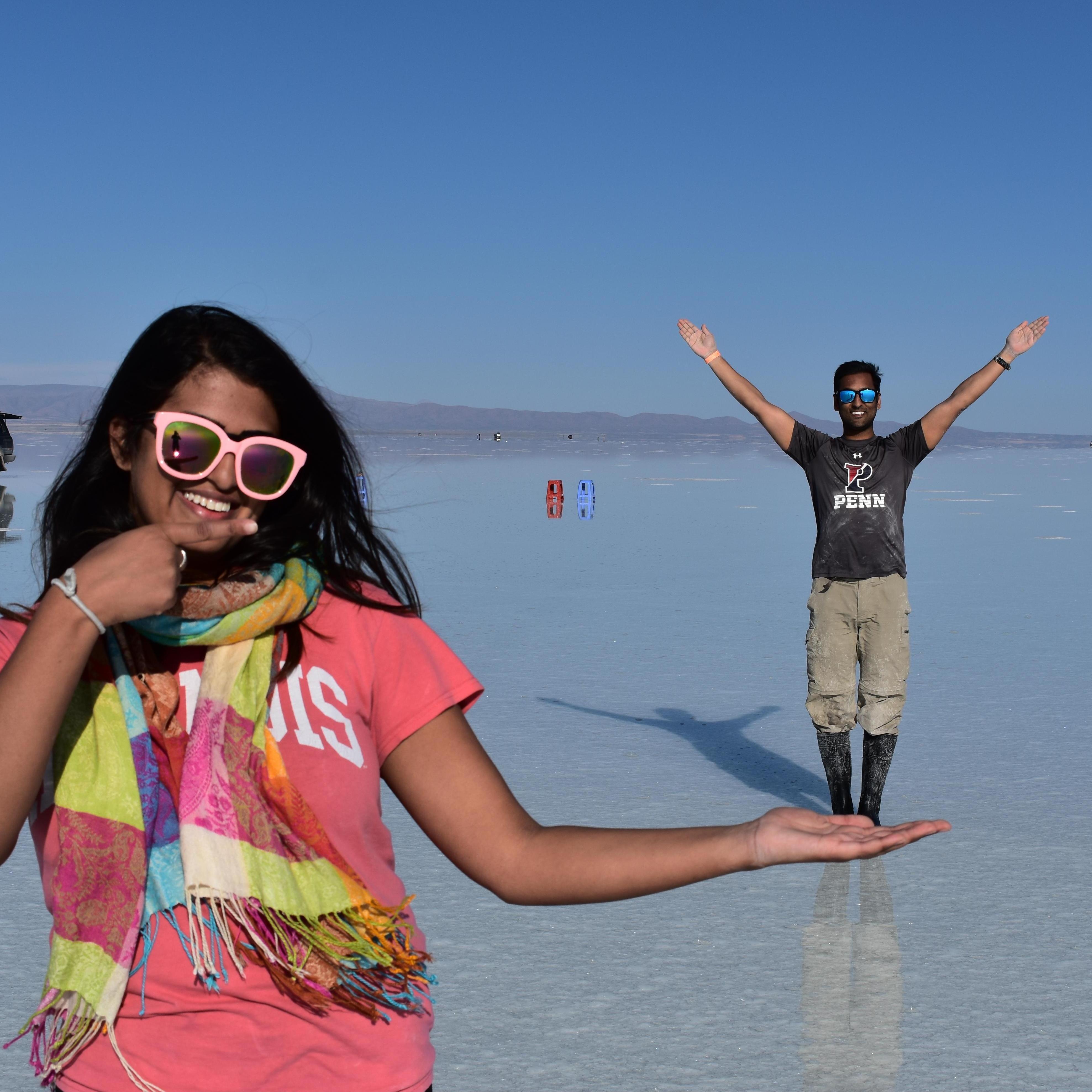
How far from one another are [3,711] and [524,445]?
8742cm

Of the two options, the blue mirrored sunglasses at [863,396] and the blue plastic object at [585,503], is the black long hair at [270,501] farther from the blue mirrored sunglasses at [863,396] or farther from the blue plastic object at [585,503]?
the blue plastic object at [585,503]

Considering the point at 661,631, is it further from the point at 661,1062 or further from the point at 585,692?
the point at 661,1062

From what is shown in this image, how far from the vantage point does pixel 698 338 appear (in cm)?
664

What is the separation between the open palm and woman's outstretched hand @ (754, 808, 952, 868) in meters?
5.24

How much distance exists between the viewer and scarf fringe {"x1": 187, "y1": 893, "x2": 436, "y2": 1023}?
1.61m

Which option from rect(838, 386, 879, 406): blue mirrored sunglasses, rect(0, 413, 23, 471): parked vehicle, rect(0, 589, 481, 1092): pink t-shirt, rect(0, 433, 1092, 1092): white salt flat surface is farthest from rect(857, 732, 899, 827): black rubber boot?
rect(0, 413, 23, 471): parked vehicle

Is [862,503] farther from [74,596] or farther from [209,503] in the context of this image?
[74,596]

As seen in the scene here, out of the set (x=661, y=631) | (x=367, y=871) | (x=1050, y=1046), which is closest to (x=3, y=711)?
(x=367, y=871)

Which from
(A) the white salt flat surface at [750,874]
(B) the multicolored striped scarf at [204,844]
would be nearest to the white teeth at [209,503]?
(B) the multicolored striped scarf at [204,844]

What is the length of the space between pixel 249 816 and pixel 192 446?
48 centimetres

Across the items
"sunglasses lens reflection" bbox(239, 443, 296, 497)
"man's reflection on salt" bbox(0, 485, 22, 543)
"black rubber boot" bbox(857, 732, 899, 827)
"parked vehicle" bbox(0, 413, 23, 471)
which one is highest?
"parked vehicle" bbox(0, 413, 23, 471)

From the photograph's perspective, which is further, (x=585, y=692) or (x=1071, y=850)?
(x=585, y=692)

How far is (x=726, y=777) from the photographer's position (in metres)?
6.28

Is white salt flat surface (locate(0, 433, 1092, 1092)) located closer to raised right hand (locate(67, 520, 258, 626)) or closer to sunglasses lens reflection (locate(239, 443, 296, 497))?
sunglasses lens reflection (locate(239, 443, 296, 497))
